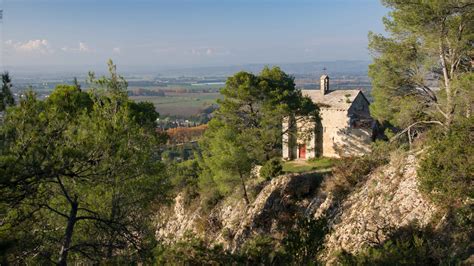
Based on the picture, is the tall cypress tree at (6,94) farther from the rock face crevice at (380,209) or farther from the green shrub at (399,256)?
the rock face crevice at (380,209)

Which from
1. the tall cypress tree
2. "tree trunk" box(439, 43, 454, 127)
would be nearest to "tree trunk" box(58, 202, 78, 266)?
the tall cypress tree

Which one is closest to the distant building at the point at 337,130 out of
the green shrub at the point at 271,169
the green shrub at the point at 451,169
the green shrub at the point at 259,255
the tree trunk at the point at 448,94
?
the green shrub at the point at 271,169

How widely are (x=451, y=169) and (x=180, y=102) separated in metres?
128

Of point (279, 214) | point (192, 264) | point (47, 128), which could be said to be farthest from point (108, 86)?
point (279, 214)

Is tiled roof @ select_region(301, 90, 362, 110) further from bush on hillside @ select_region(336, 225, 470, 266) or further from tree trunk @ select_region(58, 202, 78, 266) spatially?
tree trunk @ select_region(58, 202, 78, 266)

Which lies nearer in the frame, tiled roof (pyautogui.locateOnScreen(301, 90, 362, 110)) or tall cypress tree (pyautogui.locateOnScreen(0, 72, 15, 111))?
tall cypress tree (pyautogui.locateOnScreen(0, 72, 15, 111))

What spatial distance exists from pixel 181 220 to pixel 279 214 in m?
8.62

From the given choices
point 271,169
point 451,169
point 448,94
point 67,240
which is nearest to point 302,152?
point 271,169

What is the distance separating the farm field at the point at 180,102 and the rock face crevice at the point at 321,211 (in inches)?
3478

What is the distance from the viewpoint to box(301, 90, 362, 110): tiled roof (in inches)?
1263

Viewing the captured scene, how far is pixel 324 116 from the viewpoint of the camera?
32.6 meters

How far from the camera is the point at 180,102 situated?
13725cm

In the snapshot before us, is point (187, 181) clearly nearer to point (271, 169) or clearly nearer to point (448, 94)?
point (271, 169)

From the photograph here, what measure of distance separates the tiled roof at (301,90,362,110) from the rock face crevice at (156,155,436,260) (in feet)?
36.3
